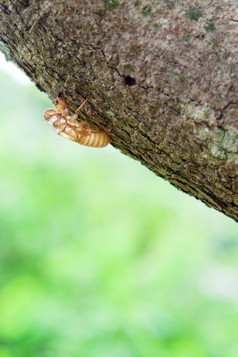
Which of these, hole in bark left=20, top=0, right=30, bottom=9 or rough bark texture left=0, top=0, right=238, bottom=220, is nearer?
rough bark texture left=0, top=0, right=238, bottom=220

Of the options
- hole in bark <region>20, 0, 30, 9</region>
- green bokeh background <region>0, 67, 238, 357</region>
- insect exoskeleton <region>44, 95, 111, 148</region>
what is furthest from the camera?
green bokeh background <region>0, 67, 238, 357</region>

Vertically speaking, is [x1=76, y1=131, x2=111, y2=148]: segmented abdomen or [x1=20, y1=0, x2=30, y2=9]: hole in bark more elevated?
[x1=20, y1=0, x2=30, y2=9]: hole in bark

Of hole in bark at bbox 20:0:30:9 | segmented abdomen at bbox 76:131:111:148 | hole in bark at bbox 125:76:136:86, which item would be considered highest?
hole in bark at bbox 20:0:30:9

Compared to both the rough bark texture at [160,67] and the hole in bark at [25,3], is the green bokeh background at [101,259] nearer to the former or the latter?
the rough bark texture at [160,67]

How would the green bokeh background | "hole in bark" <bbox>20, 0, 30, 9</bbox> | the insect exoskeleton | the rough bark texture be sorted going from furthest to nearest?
the green bokeh background → the insect exoskeleton → "hole in bark" <bbox>20, 0, 30, 9</bbox> → the rough bark texture

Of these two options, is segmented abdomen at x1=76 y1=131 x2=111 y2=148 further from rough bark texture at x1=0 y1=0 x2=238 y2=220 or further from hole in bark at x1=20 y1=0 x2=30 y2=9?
hole in bark at x1=20 y1=0 x2=30 y2=9

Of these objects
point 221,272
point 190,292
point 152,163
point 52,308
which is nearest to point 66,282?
point 52,308

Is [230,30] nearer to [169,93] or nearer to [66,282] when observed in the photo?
[169,93]

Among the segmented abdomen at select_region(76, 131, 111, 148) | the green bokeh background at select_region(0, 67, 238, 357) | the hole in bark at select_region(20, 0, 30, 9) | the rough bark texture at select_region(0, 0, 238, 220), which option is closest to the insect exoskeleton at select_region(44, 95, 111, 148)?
the segmented abdomen at select_region(76, 131, 111, 148)
